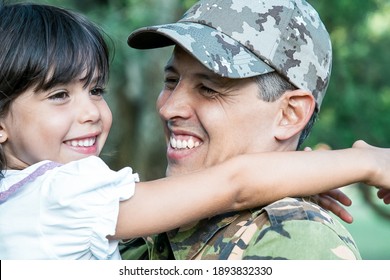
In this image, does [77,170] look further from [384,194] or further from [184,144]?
[384,194]

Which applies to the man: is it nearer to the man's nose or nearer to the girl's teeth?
the man's nose

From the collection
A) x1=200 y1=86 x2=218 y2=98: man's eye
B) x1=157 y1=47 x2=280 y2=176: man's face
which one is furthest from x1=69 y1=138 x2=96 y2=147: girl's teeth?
x1=200 y1=86 x2=218 y2=98: man's eye

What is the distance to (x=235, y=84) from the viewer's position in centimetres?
320

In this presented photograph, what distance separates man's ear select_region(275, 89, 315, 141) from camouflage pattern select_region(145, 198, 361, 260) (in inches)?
17.2

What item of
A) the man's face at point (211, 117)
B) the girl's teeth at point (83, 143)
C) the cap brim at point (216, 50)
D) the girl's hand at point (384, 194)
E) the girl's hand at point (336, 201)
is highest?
the cap brim at point (216, 50)

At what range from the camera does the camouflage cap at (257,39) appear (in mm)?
3105

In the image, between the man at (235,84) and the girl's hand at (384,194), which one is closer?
the man at (235,84)

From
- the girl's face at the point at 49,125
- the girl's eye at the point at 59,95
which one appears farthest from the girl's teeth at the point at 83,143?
the girl's eye at the point at 59,95

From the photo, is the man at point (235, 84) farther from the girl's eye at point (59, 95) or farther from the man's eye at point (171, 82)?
the girl's eye at point (59, 95)

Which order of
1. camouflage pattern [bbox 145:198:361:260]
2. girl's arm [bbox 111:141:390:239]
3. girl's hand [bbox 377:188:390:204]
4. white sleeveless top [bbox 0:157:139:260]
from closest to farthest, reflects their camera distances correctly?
camouflage pattern [bbox 145:198:361:260] < white sleeveless top [bbox 0:157:139:260] < girl's arm [bbox 111:141:390:239] < girl's hand [bbox 377:188:390:204]

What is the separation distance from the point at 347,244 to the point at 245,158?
48 cm

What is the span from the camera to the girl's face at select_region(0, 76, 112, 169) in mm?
3111
